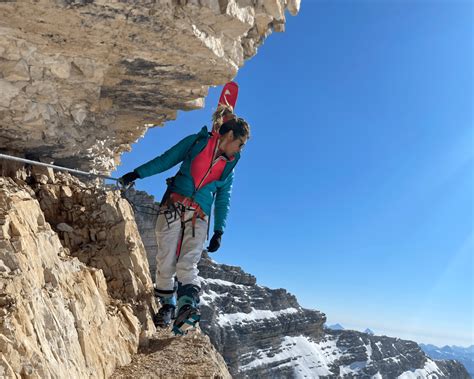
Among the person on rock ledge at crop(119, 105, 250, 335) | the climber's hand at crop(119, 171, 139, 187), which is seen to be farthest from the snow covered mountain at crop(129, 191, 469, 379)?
the climber's hand at crop(119, 171, 139, 187)

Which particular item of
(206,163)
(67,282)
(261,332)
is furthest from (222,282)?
(67,282)

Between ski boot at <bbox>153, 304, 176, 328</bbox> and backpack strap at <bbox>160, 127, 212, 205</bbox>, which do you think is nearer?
backpack strap at <bbox>160, 127, 212, 205</bbox>

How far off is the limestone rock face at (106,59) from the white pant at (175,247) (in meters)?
2.41

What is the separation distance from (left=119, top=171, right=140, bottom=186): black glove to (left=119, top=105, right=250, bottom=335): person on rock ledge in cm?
17

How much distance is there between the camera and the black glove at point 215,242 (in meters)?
7.82

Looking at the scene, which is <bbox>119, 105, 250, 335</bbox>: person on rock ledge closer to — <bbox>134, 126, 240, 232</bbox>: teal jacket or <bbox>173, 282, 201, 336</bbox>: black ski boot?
<bbox>134, 126, 240, 232</bbox>: teal jacket

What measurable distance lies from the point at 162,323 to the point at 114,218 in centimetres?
253

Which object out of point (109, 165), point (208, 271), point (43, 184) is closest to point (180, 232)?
point (43, 184)

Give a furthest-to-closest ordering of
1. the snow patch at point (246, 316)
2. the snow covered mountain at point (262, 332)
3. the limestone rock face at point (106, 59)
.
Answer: the snow patch at point (246, 316) < the snow covered mountain at point (262, 332) < the limestone rock face at point (106, 59)

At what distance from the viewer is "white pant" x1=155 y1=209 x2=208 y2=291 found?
737 cm

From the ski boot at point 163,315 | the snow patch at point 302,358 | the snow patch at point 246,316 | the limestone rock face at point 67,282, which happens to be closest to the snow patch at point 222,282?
the snow patch at point 246,316

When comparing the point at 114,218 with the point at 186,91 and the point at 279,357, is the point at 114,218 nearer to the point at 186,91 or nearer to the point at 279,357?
the point at 186,91

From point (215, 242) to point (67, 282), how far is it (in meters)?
2.96

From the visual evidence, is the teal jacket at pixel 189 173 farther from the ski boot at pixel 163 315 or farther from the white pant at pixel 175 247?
the ski boot at pixel 163 315
